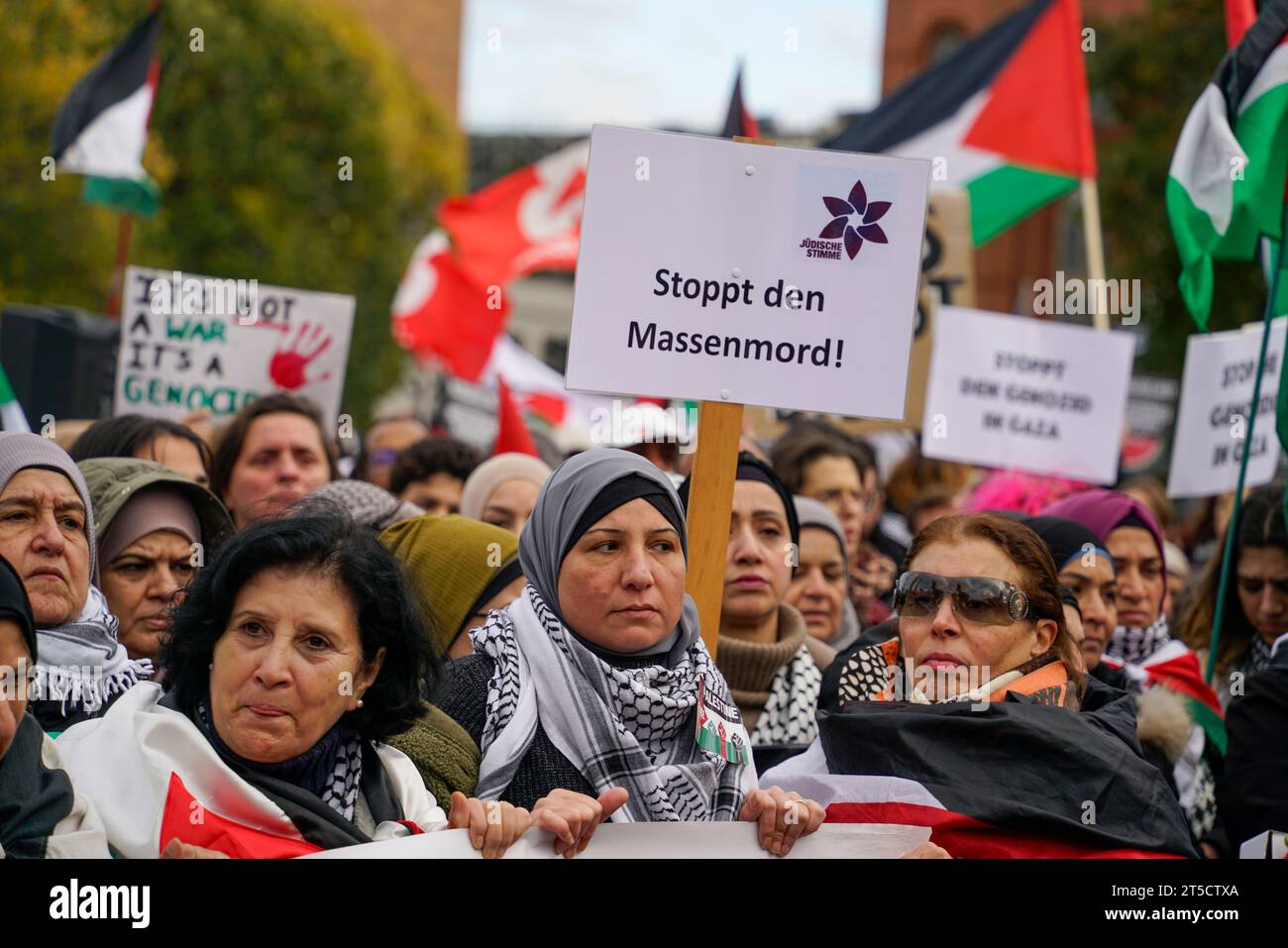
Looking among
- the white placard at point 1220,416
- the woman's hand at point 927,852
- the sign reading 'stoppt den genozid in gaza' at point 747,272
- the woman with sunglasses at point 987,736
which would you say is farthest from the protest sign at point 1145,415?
the woman's hand at point 927,852

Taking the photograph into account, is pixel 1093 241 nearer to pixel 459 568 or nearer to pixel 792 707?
pixel 792 707

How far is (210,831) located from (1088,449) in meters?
5.78

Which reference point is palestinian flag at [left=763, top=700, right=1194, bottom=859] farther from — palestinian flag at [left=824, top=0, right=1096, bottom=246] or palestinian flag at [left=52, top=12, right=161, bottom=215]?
palestinian flag at [left=52, top=12, right=161, bottom=215]

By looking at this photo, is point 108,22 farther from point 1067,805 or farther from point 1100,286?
point 1067,805

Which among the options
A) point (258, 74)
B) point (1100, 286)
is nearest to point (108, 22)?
point (258, 74)

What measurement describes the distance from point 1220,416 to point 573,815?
17.2 feet

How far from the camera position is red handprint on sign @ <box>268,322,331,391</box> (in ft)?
25.6

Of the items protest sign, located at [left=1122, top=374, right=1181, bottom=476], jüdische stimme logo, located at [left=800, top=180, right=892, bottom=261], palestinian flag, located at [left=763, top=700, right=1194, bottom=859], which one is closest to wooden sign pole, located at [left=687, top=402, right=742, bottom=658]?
jüdische stimme logo, located at [left=800, top=180, right=892, bottom=261]

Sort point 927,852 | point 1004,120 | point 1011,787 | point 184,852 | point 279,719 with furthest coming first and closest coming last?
point 1004,120
point 1011,787
point 927,852
point 279,719
point 184,852

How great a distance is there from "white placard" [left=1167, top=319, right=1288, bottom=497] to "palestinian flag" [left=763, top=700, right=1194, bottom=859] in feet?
13.5

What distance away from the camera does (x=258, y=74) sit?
3728cm

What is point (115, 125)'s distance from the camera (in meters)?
10.7

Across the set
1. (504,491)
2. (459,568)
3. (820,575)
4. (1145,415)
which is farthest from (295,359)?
(1145,415)

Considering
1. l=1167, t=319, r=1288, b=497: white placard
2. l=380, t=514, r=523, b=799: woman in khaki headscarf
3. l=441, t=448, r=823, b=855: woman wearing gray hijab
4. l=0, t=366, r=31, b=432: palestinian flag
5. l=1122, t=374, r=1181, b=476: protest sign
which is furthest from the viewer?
l=1122, t=374, r=1181, b=476: protest sign
